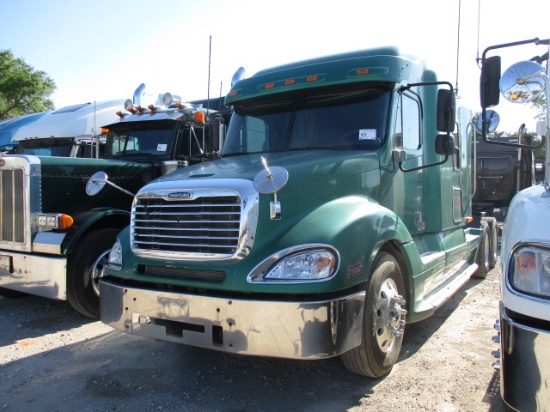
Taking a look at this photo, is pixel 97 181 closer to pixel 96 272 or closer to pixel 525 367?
pixel 96 272

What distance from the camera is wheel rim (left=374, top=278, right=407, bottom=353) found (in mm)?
3387

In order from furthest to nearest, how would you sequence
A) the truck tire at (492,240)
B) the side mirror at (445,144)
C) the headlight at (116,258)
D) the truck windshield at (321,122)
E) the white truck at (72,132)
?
the white truck at (72,132), the truck tire at (492,240), the side mirror at (445,144), the truck windshield at (321,122), the headlight at (116,258)

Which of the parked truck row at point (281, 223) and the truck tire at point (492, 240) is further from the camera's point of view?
the truck tire at point (492, 240)

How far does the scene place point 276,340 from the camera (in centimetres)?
285

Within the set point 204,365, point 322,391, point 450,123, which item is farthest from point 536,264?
point 204,365

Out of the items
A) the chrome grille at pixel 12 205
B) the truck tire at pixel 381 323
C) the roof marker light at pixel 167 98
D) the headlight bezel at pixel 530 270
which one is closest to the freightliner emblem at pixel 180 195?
the truck tire at pixel 381 323

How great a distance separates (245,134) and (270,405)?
2594 mm

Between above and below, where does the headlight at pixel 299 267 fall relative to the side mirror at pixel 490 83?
below

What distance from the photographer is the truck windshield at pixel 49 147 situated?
29.0 feet

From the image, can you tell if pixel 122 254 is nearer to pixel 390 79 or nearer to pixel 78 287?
pixel 78 287

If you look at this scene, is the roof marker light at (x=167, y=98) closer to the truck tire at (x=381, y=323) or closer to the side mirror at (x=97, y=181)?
the side mirror at (x=97, y=181)

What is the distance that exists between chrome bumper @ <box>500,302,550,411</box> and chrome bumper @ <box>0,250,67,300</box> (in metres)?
4.24

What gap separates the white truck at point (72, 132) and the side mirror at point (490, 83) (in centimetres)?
589

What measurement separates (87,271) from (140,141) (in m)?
2.25
